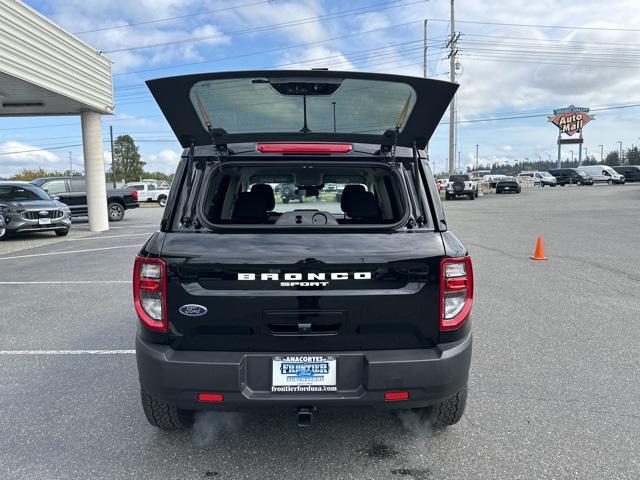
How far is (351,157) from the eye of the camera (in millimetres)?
2719

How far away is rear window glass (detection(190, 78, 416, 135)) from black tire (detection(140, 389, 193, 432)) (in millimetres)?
1630

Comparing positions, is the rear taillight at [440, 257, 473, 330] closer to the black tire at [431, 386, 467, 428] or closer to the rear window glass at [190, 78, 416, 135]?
the black tire at [431, 386, 467, 428]

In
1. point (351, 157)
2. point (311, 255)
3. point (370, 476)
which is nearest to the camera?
point (311, 255)

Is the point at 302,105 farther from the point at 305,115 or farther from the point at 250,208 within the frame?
the point at 250,208

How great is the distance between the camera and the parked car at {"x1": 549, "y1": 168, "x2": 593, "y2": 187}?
Answer: 47.4 metres

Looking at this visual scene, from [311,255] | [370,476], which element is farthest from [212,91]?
[370,476]

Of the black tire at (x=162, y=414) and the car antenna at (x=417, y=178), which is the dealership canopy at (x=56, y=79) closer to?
the black tire at (x=162, y=414)

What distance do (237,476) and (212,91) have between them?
2.05 metres

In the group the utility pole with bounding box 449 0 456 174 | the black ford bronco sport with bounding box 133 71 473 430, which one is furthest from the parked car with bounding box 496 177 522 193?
the black ford bronco sport with bounding box 133 71 473 430

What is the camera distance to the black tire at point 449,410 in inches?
110

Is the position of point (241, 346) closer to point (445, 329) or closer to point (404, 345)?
point (404, 345)

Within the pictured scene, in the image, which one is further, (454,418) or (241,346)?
(454,418)

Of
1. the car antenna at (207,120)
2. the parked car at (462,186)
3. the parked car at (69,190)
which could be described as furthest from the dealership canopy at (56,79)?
the parked car at (462,186)

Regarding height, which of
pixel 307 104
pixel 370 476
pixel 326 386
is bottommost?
pixel 370 476
